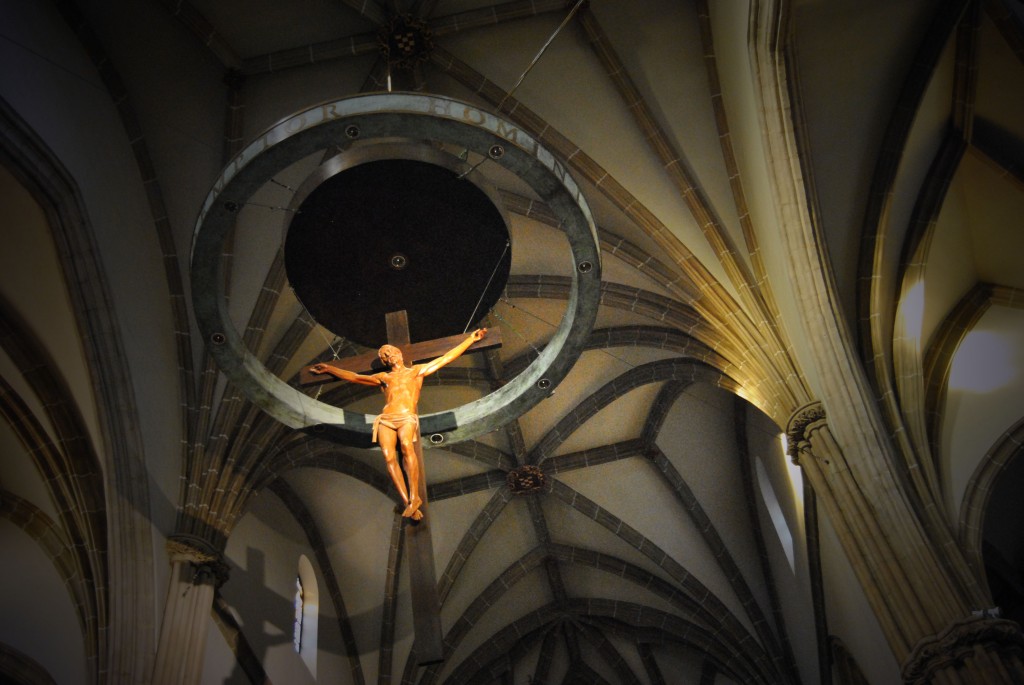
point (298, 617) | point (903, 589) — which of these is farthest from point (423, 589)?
point (298, 617)

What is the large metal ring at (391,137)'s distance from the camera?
21.5 feet

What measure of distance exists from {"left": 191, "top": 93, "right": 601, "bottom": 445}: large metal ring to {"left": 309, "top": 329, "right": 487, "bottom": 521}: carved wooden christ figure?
54cm

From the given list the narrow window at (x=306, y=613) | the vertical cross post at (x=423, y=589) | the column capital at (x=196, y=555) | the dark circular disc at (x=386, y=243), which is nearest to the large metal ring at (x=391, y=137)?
the dark circular disc at (x=386, y=243)

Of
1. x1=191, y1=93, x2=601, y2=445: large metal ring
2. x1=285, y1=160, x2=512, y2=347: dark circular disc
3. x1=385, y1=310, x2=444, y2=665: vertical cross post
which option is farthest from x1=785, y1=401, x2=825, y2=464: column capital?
x1=385, y1=310, x2=444, y2=665: vertical cross post

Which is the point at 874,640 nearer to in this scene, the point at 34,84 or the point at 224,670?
the point at 224,670

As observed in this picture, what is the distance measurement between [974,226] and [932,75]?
207 centimetres

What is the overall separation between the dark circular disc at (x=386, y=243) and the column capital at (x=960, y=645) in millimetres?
4749

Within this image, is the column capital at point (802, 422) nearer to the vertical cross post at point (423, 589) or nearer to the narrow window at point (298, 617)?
the vertical cross post at point (423, 589)

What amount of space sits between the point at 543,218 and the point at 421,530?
665 centimetres

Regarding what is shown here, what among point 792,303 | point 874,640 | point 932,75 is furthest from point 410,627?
point 932,75

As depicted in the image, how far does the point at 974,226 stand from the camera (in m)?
10.5

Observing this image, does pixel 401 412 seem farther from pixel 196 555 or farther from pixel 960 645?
pixel 960 645

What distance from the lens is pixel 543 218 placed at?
12.0 m

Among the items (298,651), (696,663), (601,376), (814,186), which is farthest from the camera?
(696,663)
